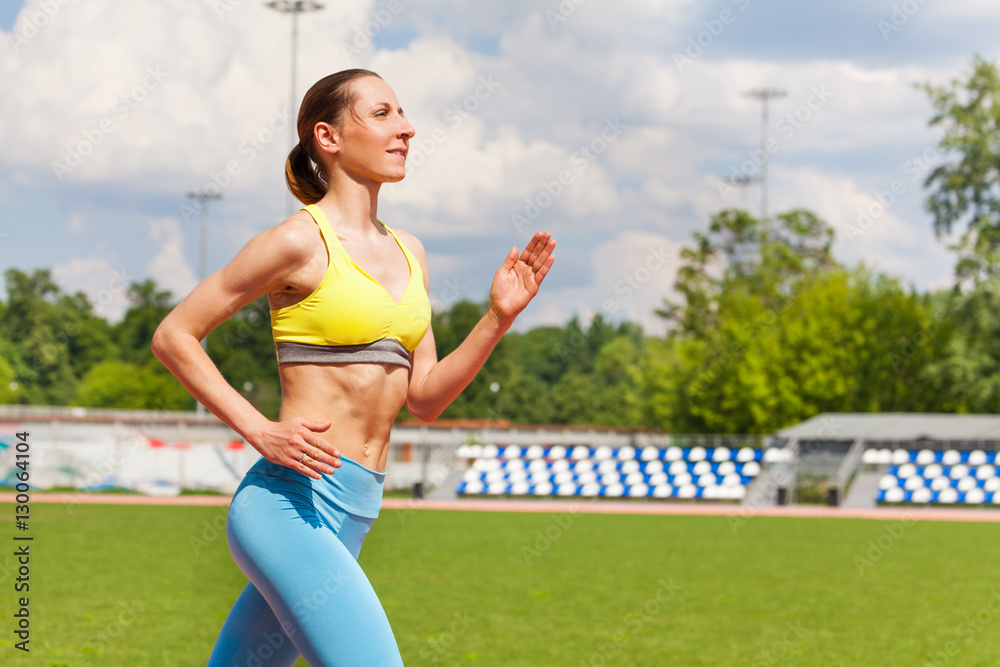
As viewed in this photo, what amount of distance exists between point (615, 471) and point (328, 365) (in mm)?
33176

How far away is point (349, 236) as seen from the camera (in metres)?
2.88

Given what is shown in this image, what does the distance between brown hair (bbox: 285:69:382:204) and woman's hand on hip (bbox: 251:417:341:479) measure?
86cm

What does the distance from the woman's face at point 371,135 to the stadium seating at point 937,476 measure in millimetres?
31147

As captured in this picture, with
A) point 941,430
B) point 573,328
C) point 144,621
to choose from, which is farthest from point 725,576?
point 573,328

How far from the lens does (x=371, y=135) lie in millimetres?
2920

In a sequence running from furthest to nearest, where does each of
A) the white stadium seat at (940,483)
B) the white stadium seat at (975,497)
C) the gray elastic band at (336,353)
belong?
the white stadium seat at (940,483)
the white stadium seat at (975,497)
the gray elastic band at (336,353)

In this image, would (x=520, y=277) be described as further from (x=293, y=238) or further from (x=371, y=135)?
(x=293, y=238)

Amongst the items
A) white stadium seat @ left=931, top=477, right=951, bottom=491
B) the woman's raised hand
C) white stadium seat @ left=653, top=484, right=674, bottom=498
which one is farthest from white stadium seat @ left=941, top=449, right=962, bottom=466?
the woman's raised hand

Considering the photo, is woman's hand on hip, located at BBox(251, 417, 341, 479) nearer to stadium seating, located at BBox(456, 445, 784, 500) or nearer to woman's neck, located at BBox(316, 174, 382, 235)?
woman's neck, located at BBox(316, 174, 382, 235)

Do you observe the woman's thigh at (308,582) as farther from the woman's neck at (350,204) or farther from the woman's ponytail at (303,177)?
the woman's ponytail at (303,177)

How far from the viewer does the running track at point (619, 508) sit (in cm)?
Result: 2833

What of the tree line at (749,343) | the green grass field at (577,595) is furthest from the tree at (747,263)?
the green grass field at (577,595)

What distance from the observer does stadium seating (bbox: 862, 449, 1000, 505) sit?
101 ft

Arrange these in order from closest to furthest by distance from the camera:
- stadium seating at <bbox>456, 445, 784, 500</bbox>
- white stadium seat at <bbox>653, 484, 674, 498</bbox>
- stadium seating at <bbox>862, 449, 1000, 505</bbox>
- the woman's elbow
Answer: the woman's elbow
stadium seating at <bbox>862, 449, 1000, 505</bbox>
white stadium seat at <bbox>653, 484, 674, 498</bbox>
stadium seating at <bbox>456, 445, 784, 500</bbox>
